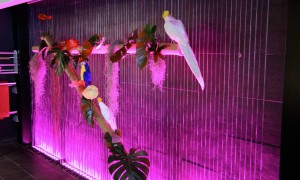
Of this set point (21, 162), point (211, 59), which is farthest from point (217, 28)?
point (21, 162)

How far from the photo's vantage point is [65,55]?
11.9 feet

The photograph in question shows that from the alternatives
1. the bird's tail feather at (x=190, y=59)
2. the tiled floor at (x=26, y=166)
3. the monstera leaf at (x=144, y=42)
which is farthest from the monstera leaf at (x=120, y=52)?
the tiled floor at (x=26, y=166)

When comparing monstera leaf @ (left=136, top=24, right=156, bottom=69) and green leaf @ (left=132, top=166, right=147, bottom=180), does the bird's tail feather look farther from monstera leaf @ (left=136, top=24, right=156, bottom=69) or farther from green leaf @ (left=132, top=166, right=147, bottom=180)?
green leaf @ (left=132, top=166, right=147, bottom=180)

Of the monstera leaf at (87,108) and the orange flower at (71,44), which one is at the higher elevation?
the orange flower at (71,44)

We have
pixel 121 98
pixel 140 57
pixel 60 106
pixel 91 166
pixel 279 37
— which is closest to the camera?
pixel 279 37

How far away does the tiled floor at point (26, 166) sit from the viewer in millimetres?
4910

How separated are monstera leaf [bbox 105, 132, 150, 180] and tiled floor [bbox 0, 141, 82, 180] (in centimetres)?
185

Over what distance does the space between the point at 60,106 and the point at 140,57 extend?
2.80 metres

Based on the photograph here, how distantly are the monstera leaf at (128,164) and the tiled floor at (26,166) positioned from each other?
1848 millimetres

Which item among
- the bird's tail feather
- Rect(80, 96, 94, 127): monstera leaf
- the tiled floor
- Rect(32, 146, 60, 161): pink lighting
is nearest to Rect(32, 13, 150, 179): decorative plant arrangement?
Rect(80, 96, 94, 127): monstera leaf

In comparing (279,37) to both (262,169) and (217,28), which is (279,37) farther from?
(262,169)

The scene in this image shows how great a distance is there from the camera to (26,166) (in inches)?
209

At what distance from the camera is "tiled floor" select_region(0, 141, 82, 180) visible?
491 cm

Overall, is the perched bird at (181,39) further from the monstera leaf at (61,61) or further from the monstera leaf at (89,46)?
the monstera leaf at (61,61)
